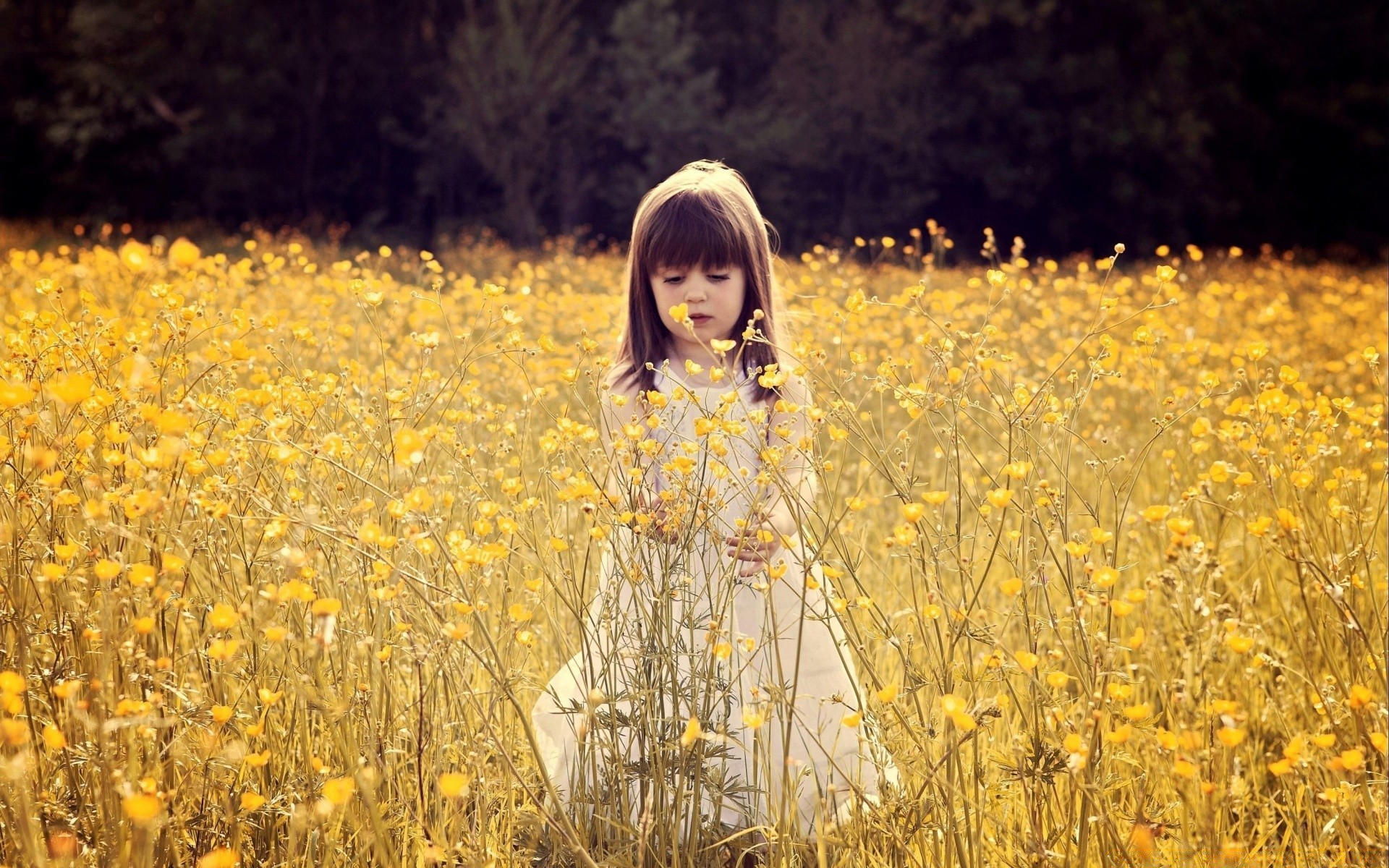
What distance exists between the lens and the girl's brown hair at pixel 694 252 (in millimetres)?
2053

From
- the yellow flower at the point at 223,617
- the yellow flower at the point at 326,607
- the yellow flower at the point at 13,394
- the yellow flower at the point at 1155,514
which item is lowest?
the yellow flower at the point at 223,617

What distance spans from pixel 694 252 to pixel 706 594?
2.30 feet

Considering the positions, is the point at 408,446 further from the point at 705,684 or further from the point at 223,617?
the point at 705,684

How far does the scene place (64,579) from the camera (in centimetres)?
147

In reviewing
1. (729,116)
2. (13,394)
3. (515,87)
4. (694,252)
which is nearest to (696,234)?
(694,252)

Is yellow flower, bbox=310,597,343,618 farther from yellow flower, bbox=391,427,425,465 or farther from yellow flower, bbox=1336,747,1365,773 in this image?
yellow flower, bbox=1336,747,1365,773

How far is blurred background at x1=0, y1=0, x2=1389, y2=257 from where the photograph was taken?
17422mm

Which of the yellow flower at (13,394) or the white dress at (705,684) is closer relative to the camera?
the yellow flower at (13,394)

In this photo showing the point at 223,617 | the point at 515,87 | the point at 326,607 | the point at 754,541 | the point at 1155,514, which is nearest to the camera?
the point at 326,607

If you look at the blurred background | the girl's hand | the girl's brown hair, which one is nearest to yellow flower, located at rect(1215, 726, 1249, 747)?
the girl's hand

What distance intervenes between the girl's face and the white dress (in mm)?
A: 118

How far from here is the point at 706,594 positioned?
1.70 m

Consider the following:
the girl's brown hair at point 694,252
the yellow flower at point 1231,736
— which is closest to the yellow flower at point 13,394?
the girl's brown hair at point 694,252

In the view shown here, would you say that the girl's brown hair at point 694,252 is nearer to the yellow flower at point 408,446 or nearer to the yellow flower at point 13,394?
the yellow flower at point 408,446
